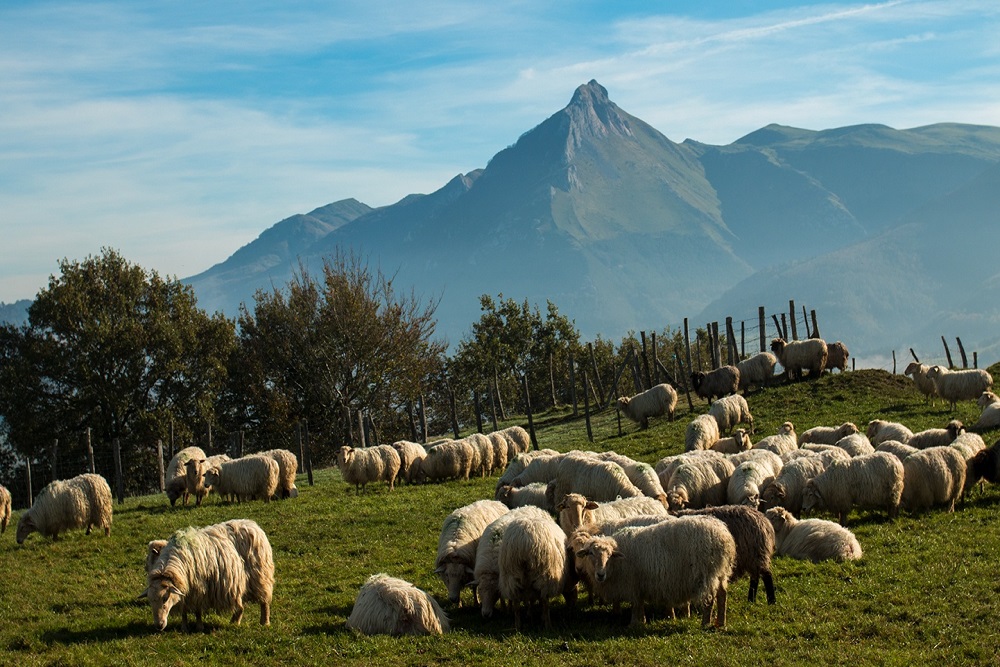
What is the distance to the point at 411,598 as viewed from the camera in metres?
13.2

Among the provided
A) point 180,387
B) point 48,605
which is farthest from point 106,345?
point 48,605

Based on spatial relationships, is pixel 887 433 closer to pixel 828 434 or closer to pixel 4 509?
pixel 828 434

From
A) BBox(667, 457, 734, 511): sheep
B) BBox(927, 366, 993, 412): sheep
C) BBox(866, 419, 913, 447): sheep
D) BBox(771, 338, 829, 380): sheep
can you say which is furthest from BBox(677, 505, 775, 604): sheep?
BBox(771, 338, 829, 380): sheep

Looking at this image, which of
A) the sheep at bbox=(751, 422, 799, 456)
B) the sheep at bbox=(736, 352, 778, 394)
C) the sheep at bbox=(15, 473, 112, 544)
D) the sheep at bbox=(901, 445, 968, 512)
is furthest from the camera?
the sheep at bbox=(736, 352, 778, 394)

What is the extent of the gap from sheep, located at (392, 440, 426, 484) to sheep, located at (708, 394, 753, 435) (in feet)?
31.2

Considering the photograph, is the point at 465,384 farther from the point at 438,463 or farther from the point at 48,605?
the point at 48,605

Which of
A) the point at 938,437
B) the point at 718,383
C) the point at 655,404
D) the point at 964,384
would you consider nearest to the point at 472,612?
the point at 938,437

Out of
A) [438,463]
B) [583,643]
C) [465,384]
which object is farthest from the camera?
[465,384]

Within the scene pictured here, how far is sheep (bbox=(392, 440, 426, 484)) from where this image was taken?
2883 cm

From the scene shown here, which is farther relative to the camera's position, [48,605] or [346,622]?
[48,605]

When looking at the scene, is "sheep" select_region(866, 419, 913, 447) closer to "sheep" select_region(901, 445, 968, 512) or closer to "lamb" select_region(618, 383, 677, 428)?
"sheep" select_region(901, 445, 968, 512)

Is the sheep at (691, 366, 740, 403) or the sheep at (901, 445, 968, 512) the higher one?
the sheep at (691, 366, 740, 403)

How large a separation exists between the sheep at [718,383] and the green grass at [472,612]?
1664 centimetres

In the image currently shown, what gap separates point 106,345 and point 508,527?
3645cm
